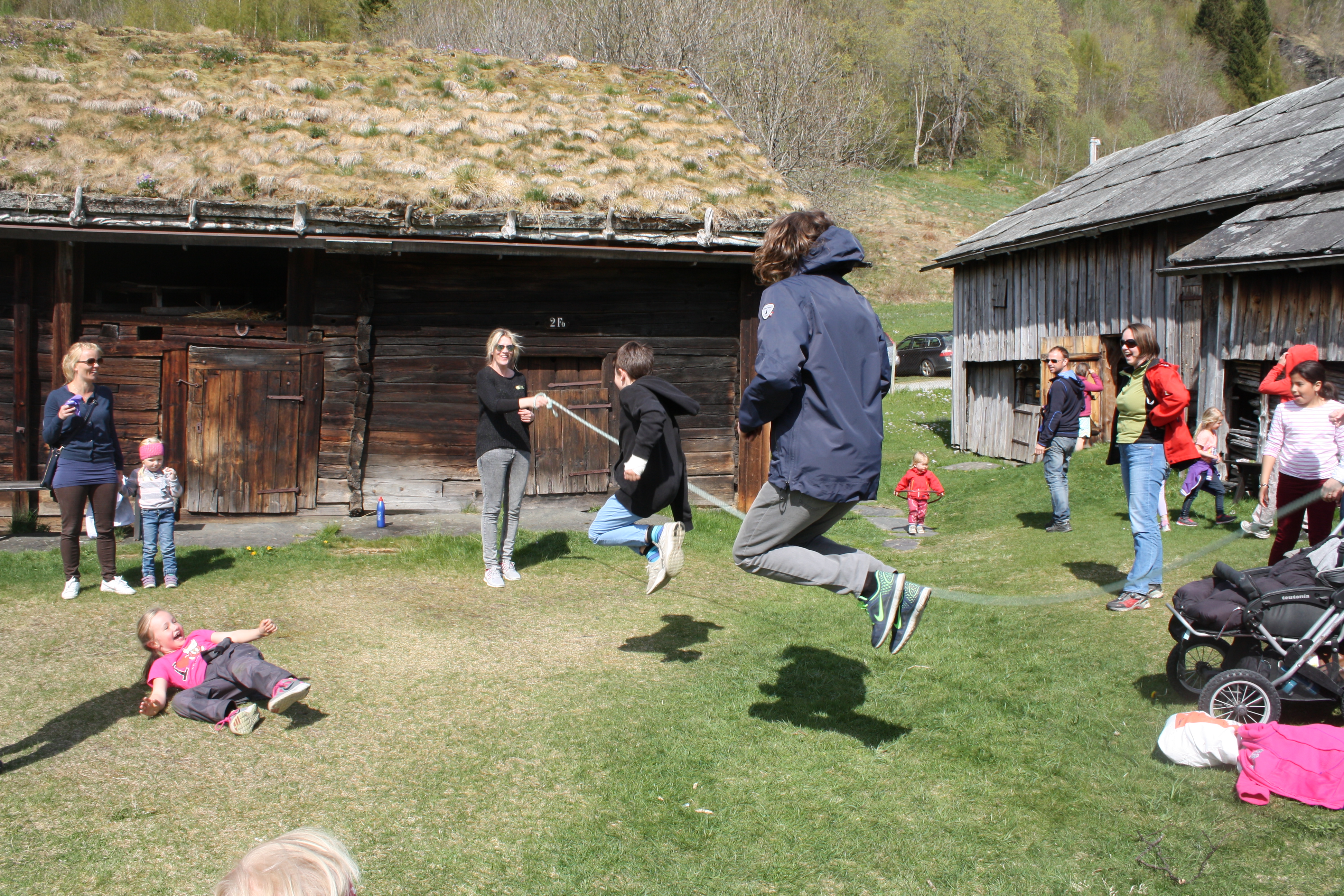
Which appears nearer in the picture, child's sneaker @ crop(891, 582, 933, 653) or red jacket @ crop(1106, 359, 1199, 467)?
child's sneaker @ crop(891, 582, 933, 653)

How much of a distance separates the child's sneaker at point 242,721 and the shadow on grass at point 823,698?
2.60m

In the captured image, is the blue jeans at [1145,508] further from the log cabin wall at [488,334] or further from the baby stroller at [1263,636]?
the log cabin wall at [488,334]

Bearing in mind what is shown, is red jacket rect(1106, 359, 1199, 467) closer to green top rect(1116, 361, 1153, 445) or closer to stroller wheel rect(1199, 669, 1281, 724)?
green top rect(1116, 361, 1153, 445)

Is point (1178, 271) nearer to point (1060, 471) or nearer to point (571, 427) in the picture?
point (1060, 471)

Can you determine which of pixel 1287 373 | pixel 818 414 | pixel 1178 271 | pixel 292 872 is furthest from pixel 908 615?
pixel 1178 271

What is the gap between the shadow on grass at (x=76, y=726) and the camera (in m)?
4.55

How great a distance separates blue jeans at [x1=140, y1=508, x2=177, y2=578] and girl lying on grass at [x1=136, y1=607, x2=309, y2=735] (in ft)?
9.21

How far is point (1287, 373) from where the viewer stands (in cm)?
723

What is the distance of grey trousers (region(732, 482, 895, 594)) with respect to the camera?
14.1ft

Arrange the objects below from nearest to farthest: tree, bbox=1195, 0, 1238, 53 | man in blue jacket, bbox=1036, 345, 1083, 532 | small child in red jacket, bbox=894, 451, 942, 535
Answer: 1. man in blue jacket, bbox=1036, 345, 1083, 532
2. small child in red jacket, bbox=894, 451, 942, 535
3. tree, bbox=1195, 0, 1238, 53

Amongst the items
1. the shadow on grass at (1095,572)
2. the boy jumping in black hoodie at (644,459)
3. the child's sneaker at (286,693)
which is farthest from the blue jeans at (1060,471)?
the child's sneaker at (286,693)

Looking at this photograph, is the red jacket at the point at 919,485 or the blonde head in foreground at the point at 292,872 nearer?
the blonde head in foreground at the point at 292,872

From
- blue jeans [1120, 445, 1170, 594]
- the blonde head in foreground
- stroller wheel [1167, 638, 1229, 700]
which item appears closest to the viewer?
the blonde head in foreground

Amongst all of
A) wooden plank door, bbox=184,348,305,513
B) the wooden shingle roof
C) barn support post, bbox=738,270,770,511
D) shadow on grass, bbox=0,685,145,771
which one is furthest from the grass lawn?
the wooden shingle roof
